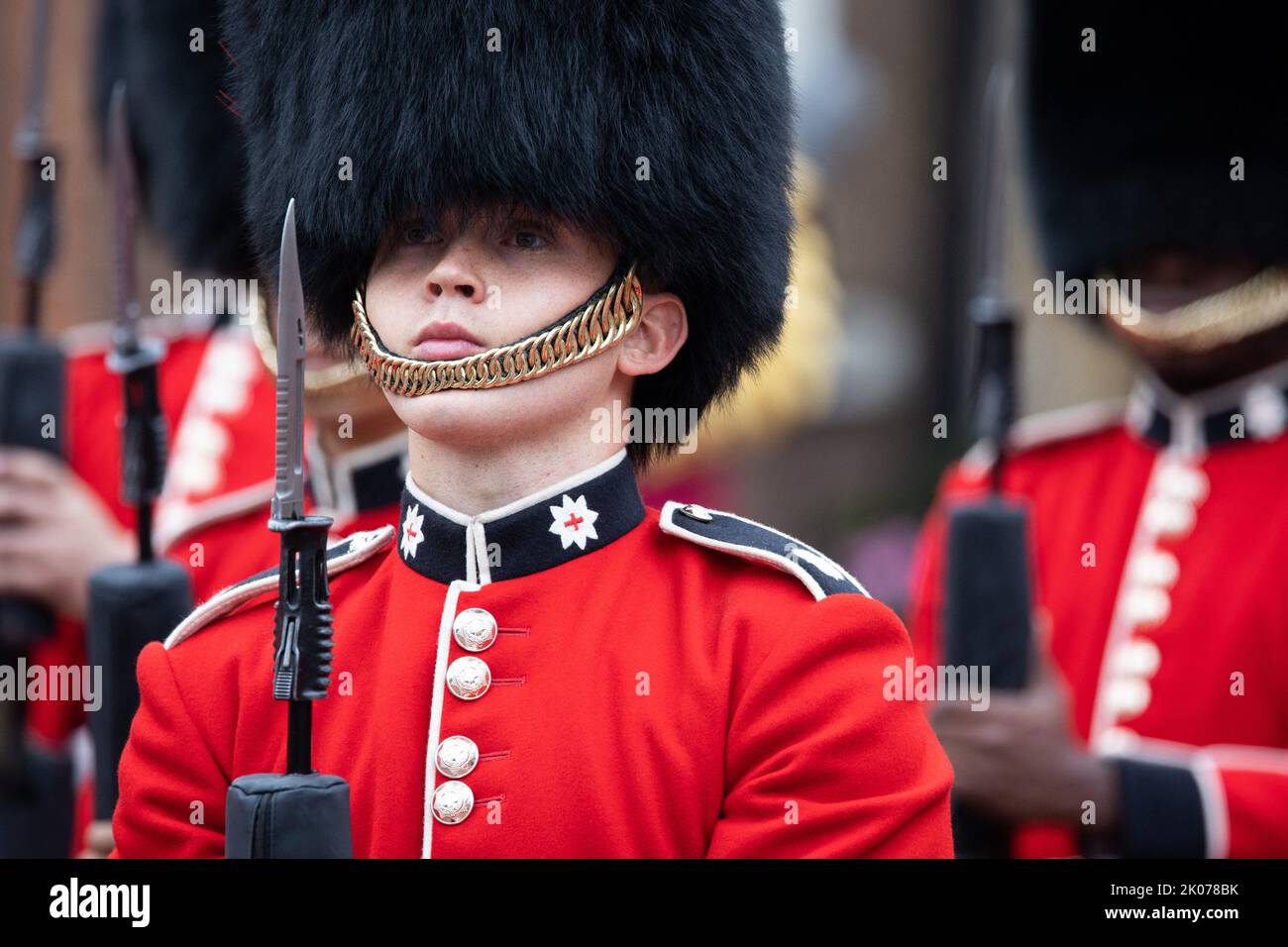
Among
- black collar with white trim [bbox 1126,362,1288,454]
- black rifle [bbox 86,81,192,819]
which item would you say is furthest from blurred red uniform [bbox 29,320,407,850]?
black collar with white trim [bbox 1126,362,1288,454]

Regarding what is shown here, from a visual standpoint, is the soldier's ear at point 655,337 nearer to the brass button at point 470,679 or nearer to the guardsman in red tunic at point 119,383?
the brass button at point 470,679

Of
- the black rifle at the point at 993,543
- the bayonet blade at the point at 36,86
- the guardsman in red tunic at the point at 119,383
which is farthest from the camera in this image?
the guardsman in red tunic at the point at 119,383

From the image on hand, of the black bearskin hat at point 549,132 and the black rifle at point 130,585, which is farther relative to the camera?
the black rifle at point 130,585

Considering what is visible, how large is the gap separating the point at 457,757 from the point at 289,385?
0.38 meters

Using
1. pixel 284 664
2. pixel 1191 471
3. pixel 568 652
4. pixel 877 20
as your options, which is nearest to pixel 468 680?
pixel 568 652

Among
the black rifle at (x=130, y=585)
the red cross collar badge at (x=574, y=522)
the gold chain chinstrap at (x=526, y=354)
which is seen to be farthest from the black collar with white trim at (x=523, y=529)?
the black rifle at (x=130, y=585)

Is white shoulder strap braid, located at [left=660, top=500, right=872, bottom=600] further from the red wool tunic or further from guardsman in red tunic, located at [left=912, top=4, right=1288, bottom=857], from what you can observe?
guardsman in red tunic, located at [left=912, top=4, right=1288, bottom=857]

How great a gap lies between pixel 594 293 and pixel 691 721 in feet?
1.31

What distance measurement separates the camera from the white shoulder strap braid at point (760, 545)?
5.74ft

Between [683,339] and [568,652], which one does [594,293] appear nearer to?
[683,339]

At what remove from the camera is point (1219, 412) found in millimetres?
3266

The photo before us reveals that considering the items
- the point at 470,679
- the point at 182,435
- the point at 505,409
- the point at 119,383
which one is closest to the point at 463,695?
the point at 470,679

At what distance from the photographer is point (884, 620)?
1714mm

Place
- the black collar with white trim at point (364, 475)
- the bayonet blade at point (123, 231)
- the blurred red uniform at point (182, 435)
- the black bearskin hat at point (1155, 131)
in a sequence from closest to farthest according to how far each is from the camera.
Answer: the bayonet blade at point (123, 231) < the black collar with white trim at point (364, 475) < the blurred red uniform at point (182, 435) < the black bearskin hat at point (1155, 131)
